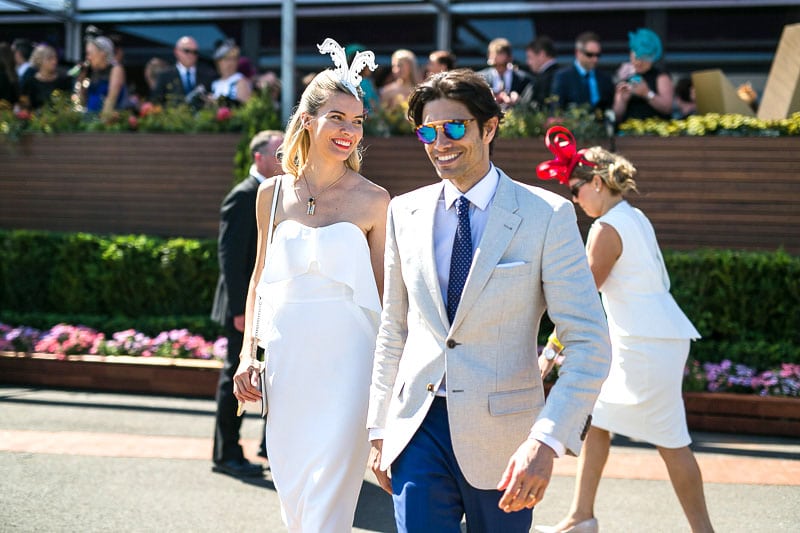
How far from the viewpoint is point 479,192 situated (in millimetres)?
3311

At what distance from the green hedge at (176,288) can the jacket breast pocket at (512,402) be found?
662 cm

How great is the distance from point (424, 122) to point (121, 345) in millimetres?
7841

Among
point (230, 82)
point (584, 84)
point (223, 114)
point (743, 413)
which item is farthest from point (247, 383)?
point (230, 82)

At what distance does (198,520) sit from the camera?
19.4 feet

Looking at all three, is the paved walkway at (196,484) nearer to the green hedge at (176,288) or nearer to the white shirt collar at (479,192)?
the green hedge at (176,288)

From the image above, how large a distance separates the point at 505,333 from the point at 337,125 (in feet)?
4.96

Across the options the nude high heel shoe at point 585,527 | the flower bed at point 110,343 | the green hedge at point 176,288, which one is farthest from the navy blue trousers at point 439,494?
the flower bed at point 110,343

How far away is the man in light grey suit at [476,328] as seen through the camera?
309 centimetres

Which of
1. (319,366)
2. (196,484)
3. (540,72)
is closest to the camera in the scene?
(319,366)

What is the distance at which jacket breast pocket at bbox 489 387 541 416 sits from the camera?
311 centimetres

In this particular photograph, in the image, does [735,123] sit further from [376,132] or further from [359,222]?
[359,222]

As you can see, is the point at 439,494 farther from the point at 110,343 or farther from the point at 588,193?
the point at 110,343

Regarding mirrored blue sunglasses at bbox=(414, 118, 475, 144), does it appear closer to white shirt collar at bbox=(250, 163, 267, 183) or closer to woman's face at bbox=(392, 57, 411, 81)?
white shirt collar at bbox=(250, 163, 267, 183)

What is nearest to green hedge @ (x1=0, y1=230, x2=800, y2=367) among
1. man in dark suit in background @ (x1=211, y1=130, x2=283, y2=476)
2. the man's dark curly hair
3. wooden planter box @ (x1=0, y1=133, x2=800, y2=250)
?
wooden planter box @ (x1=0, y1=133, x2=800, y2=250)
